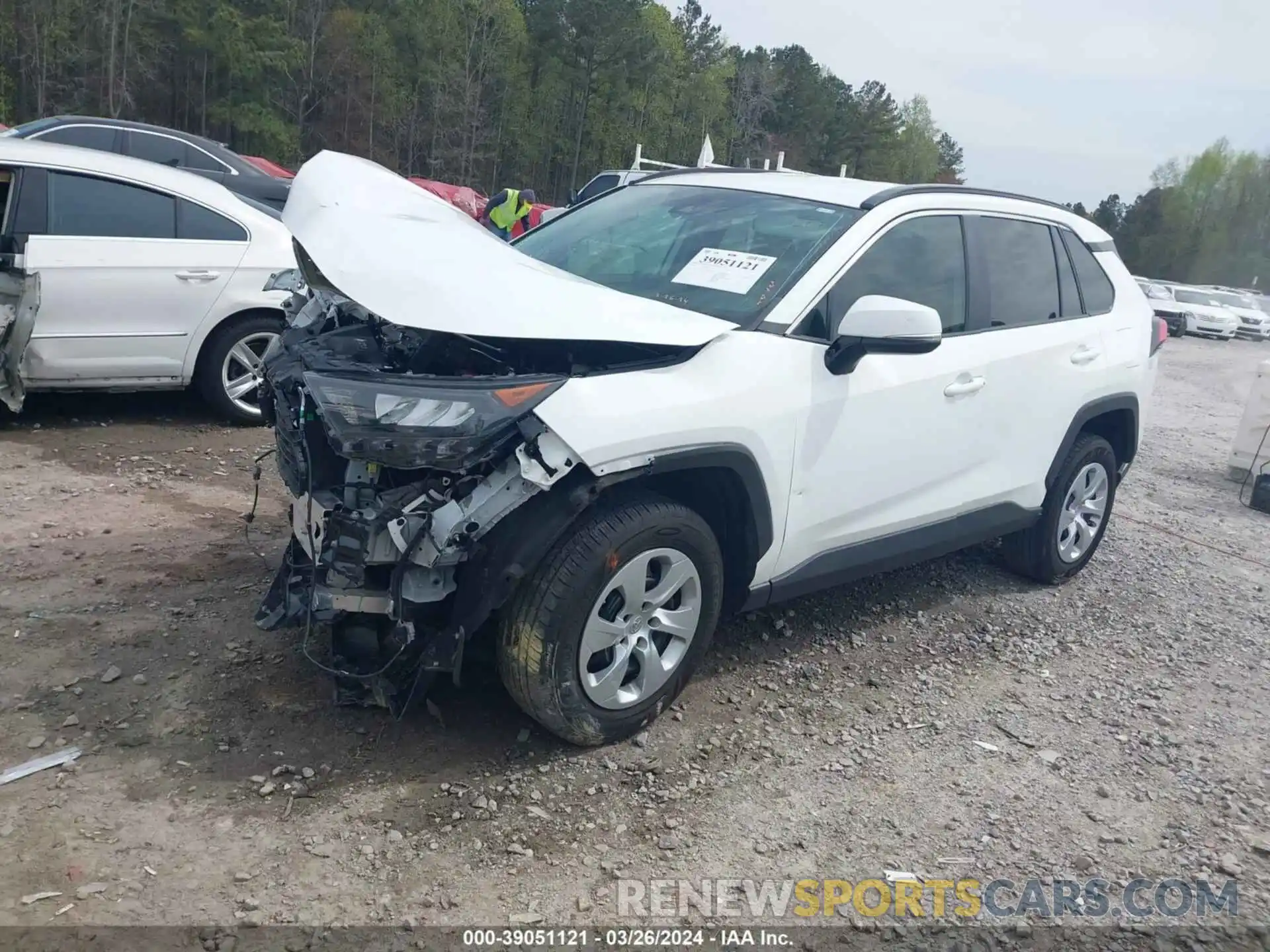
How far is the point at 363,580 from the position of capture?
282cm

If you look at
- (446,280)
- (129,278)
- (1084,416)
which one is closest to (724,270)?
(446,280)

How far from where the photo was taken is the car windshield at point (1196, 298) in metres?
27.0

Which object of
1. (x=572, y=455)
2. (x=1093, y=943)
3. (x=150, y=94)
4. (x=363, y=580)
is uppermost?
(x=150, y=94)

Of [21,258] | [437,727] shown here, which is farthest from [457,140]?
[437,727]

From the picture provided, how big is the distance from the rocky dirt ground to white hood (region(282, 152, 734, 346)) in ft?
4.44

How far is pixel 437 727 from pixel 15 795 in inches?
47.7

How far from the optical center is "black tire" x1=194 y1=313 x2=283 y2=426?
20.5 ft

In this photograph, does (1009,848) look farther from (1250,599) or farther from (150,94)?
(150,94)

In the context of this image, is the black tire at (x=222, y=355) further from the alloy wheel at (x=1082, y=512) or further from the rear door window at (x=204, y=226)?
the alloy wheel at (x=1082, y=512)

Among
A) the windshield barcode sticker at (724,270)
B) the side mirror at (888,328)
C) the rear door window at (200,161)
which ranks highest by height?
the rear door window at (200,161)

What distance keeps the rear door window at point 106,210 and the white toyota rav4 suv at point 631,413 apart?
2.73 m

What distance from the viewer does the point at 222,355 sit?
20.6 feet

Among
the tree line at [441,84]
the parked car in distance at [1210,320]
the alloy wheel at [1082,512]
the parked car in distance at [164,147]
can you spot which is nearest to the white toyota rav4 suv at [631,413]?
the alloy wheel at [1082,512]

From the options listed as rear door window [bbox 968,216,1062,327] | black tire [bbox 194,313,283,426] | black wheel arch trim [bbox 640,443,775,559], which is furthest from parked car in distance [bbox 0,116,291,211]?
black wheel arch trim [bbox 640,443,775,559]
